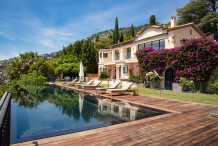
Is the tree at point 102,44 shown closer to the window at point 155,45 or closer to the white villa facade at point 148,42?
the white villa facade at point 148,42

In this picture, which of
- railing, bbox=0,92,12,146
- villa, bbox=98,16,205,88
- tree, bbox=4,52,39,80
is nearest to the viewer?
railing, bbox=0,92,12,146

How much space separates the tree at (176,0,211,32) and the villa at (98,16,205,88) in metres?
10.9

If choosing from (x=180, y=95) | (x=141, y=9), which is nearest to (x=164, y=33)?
(x=141, y=9)

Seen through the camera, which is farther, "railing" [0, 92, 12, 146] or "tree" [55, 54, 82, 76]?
"tree" [55, 54, 82, 76]

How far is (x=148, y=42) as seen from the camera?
68.1ft

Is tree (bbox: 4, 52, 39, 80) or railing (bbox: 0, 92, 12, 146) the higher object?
tree (bbox: 4, 52, 39, 80)

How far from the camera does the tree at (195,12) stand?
3009 cm

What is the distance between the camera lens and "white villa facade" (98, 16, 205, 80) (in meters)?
17.9

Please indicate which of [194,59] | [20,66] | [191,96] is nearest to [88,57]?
[20,66]

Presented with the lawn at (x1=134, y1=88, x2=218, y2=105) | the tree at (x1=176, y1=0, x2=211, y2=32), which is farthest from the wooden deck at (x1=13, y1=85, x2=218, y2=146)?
the tree at (x1=176, y1=0, x2=211, y2=32)

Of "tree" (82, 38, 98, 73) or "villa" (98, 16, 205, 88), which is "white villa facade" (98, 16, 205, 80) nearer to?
"villa" (98, 16, 205, 88)

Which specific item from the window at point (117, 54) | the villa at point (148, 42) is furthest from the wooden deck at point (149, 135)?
the window at point (117, 54)

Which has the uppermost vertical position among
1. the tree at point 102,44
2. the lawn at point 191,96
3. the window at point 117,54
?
the tree at point 102,44

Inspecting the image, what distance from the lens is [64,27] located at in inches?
1160
